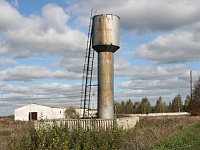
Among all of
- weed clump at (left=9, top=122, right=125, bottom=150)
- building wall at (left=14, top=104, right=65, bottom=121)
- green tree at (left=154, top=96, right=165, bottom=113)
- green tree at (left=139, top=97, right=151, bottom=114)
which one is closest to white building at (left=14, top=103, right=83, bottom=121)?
building wall at (left=14, top=104, right=65, bottom=121)

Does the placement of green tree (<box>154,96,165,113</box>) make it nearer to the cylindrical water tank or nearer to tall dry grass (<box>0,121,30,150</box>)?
tall dry grass (<box>0,121,30,150</box>)

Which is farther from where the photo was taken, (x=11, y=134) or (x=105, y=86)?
(x=105, y=86)

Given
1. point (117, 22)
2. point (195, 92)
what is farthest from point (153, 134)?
point (195, 92)

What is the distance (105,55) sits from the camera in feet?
61.7

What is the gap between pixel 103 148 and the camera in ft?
34.9

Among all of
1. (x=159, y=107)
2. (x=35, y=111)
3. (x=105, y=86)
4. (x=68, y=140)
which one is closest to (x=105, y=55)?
(x=105, y=86)

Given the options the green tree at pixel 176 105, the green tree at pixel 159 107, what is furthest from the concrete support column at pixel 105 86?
the green tree at pixel 176 105

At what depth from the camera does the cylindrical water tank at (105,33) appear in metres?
18.6

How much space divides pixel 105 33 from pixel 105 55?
5.11ft

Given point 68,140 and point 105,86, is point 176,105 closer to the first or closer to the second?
point 105,86

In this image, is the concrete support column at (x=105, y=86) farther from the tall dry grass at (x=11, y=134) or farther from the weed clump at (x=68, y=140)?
the weed clump at (x=68, y=140)

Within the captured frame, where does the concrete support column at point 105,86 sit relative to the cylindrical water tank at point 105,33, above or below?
below

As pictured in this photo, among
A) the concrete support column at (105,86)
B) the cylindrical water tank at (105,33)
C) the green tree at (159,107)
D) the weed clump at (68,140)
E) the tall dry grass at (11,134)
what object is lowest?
the green tree at (159,107)

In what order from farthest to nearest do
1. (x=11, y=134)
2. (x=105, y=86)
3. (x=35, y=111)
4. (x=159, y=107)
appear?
(x=159, y=107) < (x=35, y=111) < (x=105, y=86) < (x=11, y=134)
